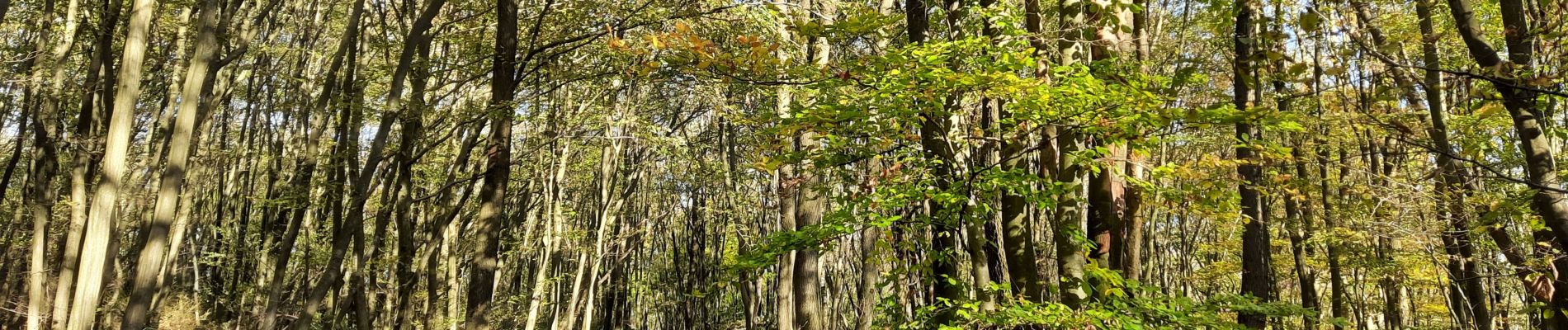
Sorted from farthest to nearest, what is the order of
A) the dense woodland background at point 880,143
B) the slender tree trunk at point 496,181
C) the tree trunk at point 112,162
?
the slender tree trunk at point 496,181
the tree trunk at point 112,162
the dense woodland background at point 880,143

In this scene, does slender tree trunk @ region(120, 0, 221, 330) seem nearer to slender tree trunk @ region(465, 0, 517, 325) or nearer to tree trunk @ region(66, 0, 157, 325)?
tree trunk @ region(66, 0, 157, 325)

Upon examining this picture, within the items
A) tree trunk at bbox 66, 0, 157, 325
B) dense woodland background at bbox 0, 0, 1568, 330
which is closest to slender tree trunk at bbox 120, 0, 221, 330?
dense woodland background at bbox 0, 0, 1568, 330

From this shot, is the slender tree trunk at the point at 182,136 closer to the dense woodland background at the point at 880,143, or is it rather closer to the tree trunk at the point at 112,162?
the dense woodland background at the point at 880,143

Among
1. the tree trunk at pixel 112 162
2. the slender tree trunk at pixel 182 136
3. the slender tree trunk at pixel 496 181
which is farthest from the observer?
the slender tree trunk at pixel 496 181

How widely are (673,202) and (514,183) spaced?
4.61 metres

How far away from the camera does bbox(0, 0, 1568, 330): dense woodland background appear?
201 inches

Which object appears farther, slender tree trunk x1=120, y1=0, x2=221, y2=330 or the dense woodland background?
slender tree trunk x1=120, y1=0, x2=221, y2=330

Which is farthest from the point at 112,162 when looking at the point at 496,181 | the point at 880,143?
the point at 880,143

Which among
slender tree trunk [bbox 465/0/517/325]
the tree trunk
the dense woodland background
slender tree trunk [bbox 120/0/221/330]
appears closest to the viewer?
the dense woodland background

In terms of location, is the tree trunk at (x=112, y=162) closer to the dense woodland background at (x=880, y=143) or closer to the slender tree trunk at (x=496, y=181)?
the dense woodland background at (x=880, y=143)

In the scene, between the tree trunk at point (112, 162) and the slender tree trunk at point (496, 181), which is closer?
the tree trunk at point (112, 162)

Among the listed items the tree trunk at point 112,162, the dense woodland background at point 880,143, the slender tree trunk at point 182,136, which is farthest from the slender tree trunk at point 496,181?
the tree trunk at point 112,162

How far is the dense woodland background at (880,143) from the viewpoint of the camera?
5098 mm

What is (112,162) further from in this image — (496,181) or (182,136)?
(496,181)
